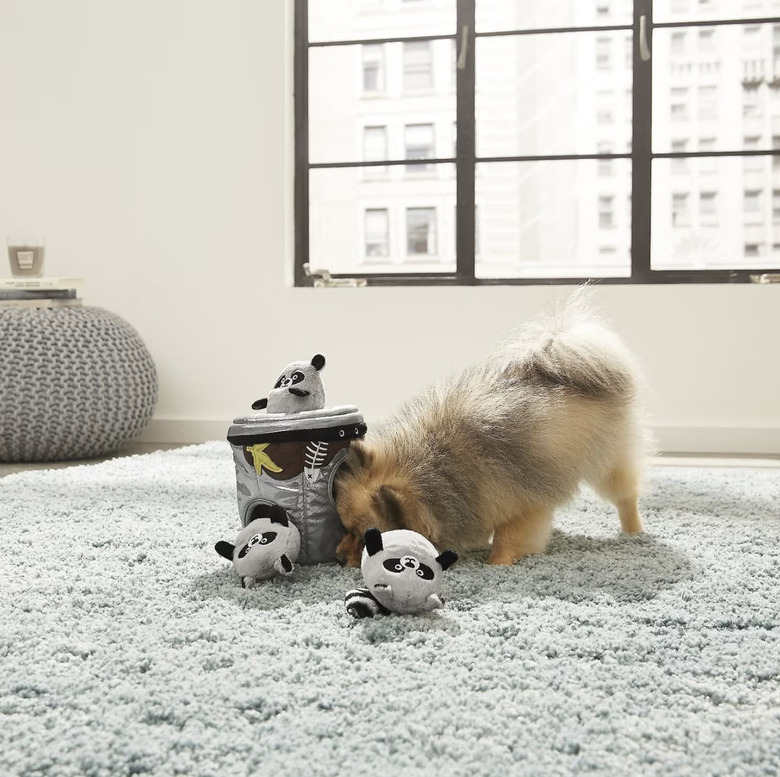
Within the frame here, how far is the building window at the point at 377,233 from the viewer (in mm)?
3691

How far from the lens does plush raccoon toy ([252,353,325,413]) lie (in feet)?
4.72

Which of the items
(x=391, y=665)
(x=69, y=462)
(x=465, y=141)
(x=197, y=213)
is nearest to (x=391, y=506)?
(x=391, y=665)

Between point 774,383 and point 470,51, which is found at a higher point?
point 470,51

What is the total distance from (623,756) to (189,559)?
89 centimetres

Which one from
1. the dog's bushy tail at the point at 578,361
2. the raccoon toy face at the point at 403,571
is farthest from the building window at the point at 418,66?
the raccoon toy face at the point at 403,571

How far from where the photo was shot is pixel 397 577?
1143mm

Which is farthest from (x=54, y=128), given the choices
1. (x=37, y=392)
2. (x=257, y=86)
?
(x=37, y=392)

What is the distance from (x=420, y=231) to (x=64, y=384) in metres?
1.67

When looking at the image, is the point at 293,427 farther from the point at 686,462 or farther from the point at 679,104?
the point at 679,104

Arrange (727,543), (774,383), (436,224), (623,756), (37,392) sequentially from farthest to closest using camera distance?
(436,224), (774,383), (37,392), (727,543), (623,756)

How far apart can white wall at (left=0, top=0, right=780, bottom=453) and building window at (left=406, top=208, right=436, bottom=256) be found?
1.81 ft

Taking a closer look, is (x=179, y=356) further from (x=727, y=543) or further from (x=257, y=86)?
(x=727, y=543)

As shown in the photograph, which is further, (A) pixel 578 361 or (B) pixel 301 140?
(B) pixel 301 140

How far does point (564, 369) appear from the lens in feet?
4.97
